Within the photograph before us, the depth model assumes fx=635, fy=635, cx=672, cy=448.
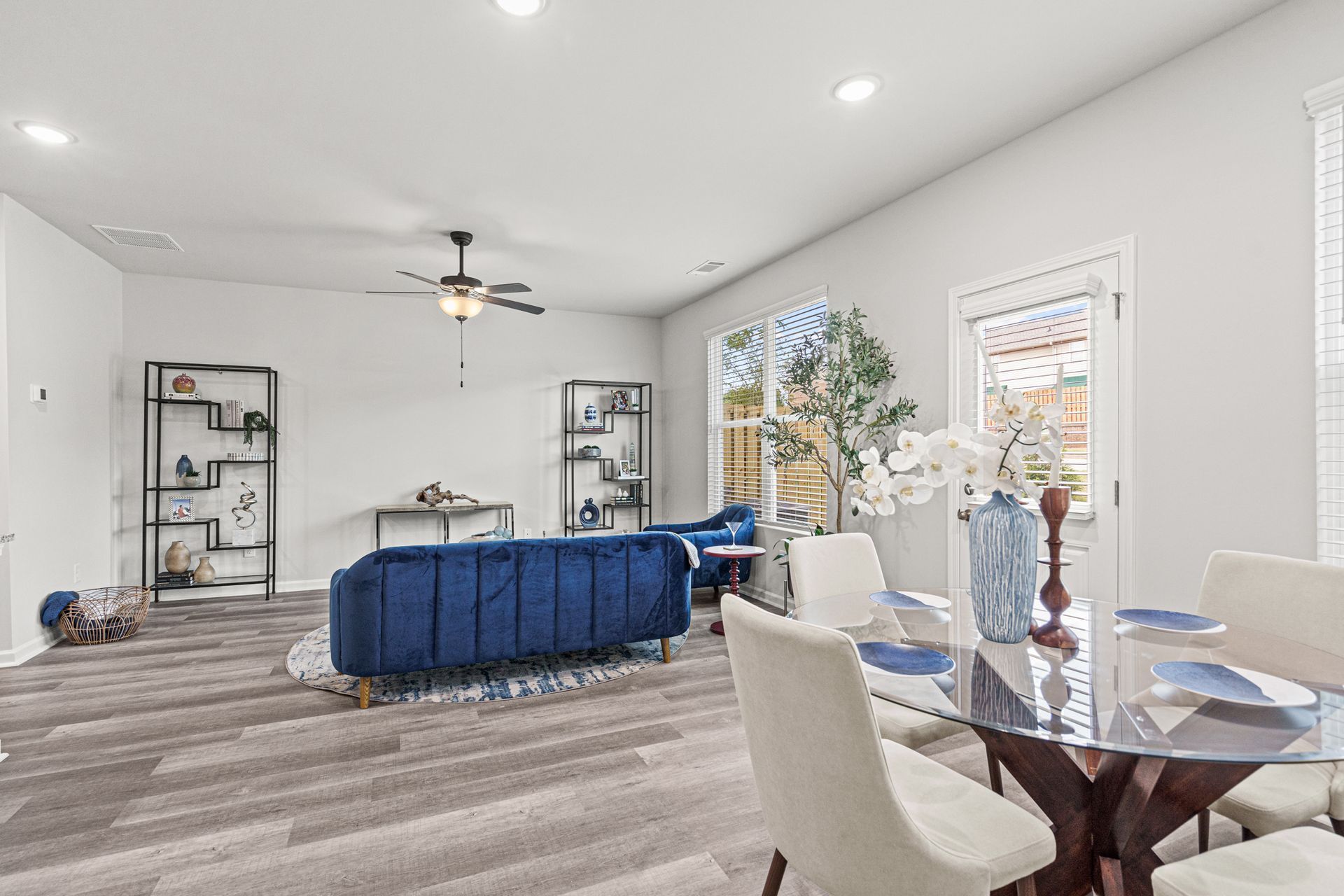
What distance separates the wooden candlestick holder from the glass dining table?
0.03 meters

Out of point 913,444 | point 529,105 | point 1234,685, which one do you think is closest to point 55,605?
point 529,105

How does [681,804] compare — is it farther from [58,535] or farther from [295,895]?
[58,535]

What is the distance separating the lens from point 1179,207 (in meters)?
2.48

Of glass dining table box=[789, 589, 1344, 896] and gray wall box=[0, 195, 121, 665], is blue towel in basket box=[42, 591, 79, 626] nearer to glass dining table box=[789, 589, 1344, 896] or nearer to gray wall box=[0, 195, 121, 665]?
gray wall box=[0, 195, 121, 665]

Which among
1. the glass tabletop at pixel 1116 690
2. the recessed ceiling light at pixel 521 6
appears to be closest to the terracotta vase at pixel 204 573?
the recessed ceiling light at pixel 521 6

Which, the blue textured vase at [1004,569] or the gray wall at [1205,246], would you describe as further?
the gray wall at [1205,246]

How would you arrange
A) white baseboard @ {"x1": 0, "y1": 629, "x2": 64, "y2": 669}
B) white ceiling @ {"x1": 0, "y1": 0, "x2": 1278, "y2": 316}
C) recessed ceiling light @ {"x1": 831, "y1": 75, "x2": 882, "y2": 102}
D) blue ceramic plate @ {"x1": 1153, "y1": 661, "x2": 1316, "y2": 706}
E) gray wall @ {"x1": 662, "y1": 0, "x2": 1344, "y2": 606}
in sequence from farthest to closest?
1. white baseboard @ {"x1": 0, "y1": 629, "x2": 64, "y2": 669}
2. recessed ceiling light @ {"x1": 831, "y1": 75, "x2": 882, "y2": 102}
3. white ceiling @ {"x1": 0, "y1": 0, "x2": 1278, "y2": 316}
4. gray wall @ {"x1": 662, "y1": 0, "x2": 1344, "y2": 606}
5. blue ceramic plate @ {"x1": 1153, "y1": 661, "x2": 1316, "y2": 706}

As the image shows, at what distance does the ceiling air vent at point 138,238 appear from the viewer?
4.36 m

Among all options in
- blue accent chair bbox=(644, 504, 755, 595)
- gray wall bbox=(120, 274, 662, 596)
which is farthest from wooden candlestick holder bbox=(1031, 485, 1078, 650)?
gray wall bbox=(120, 274, 662, 596)

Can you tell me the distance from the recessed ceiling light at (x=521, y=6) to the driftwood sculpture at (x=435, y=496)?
471cm

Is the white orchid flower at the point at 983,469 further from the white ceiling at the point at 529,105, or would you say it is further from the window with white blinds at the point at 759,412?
the window with white blinds at the point at 759,412

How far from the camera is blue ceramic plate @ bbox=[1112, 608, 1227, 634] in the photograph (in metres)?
1.63

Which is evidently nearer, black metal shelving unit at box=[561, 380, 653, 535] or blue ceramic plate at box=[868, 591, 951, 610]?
blue ceramic plate at box=[868, 591, 951, 610]

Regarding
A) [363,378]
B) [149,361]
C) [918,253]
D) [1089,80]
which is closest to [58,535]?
[149,361]
